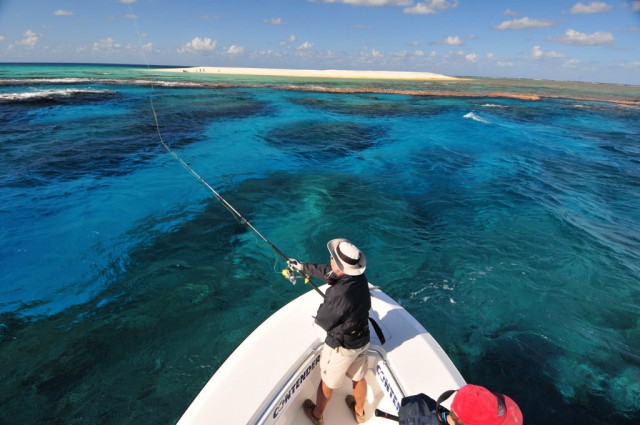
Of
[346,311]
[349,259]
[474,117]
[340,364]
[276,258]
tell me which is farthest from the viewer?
[474,117]

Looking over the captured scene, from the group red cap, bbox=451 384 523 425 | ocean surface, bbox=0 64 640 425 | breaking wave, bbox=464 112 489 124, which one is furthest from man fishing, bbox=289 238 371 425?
breaking wave, bbox=464 112 489 124

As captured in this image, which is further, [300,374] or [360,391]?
[360,391]

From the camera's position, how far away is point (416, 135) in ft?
76.5

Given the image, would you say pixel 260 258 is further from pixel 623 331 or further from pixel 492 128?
pixel 492 128

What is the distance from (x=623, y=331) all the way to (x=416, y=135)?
18.6 m

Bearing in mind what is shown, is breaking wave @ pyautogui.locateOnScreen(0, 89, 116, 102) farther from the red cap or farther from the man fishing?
the red cap

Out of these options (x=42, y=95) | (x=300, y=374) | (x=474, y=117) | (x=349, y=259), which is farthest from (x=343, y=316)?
(x=42, y=95)

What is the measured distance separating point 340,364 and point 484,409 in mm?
1768

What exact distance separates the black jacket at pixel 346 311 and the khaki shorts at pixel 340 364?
11 cm

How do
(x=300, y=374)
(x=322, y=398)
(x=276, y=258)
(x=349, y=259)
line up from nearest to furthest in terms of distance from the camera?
(x=349, y=259) < (x=300, y=374) < (x=322, y=398) < (x=276, y=258)

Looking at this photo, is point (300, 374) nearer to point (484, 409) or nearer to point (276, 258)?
point (484, 409)

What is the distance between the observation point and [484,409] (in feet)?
6.56

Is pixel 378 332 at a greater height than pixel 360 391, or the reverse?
pixel 378 332

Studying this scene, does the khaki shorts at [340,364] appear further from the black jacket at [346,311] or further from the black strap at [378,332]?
the black strap at [378,332]
